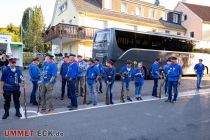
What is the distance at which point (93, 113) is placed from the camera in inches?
353

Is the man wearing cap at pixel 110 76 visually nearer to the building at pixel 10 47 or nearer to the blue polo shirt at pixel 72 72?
the blue polo shirt at pixel 72 72

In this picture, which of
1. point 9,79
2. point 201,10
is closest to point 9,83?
point 9,79

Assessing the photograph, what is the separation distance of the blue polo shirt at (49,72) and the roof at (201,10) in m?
37.0

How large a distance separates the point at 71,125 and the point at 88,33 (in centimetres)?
2196

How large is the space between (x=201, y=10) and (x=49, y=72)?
40557 mm

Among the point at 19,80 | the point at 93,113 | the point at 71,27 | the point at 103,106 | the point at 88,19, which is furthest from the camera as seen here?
the point at 88,19

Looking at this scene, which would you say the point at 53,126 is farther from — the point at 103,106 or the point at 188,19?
the point at 188,19

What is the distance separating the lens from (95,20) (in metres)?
30.9

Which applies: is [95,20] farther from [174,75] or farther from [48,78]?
[48,78]

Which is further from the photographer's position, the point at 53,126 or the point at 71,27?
the point at 71,27

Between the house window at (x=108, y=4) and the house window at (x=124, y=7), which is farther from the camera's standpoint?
the house window at (x=124, y=7)

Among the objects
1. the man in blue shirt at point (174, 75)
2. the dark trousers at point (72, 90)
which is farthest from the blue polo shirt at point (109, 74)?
the man in blue shirt at point (174, 75)

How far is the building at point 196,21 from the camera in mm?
41000

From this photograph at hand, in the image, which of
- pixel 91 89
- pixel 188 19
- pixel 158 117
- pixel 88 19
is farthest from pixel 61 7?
pixel 158 117
